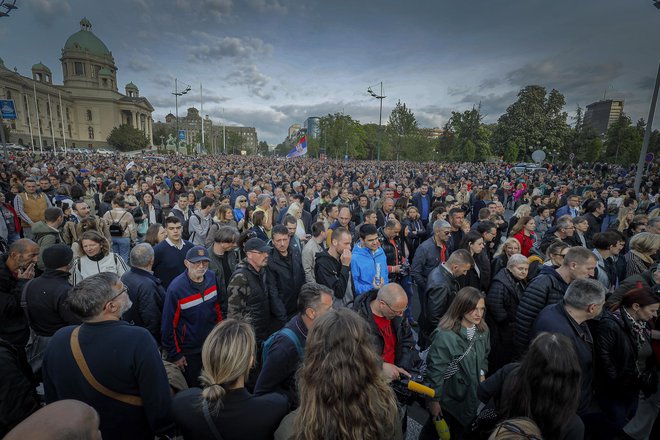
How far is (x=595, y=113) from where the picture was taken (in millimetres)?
134000

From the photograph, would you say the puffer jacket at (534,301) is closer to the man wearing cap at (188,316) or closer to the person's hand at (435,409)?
the person's hand at (435,409)

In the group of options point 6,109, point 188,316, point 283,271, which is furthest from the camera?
point 6,109

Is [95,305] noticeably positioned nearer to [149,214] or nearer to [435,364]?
[435,364]

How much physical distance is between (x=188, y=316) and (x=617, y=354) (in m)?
4.13

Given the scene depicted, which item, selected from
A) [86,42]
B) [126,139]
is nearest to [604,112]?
[126,139]

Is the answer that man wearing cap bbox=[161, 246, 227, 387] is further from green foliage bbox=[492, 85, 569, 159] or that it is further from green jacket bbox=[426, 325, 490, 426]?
green foliage bbox=[492, 85, 569, 159]

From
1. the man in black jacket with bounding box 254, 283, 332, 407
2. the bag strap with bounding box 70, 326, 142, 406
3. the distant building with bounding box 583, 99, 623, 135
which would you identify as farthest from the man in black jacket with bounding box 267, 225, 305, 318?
the distant building with bounding box 583, 99, 623, 135

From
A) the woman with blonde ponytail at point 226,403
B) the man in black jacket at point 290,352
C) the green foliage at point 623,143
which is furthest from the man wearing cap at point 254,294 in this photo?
the green foliage at point 623,143

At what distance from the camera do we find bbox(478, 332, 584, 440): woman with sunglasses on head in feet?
6.16

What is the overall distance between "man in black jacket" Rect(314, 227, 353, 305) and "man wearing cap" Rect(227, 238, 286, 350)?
753 mm

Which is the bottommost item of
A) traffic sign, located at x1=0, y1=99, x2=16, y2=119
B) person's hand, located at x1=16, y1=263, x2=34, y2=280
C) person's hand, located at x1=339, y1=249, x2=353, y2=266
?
person's hand, located at x1=339, y1=249, x2=353, y2=266

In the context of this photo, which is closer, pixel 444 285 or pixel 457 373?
pixel 457 373

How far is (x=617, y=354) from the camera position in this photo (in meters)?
2.86

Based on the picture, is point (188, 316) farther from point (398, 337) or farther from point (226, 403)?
point (398, 337)
